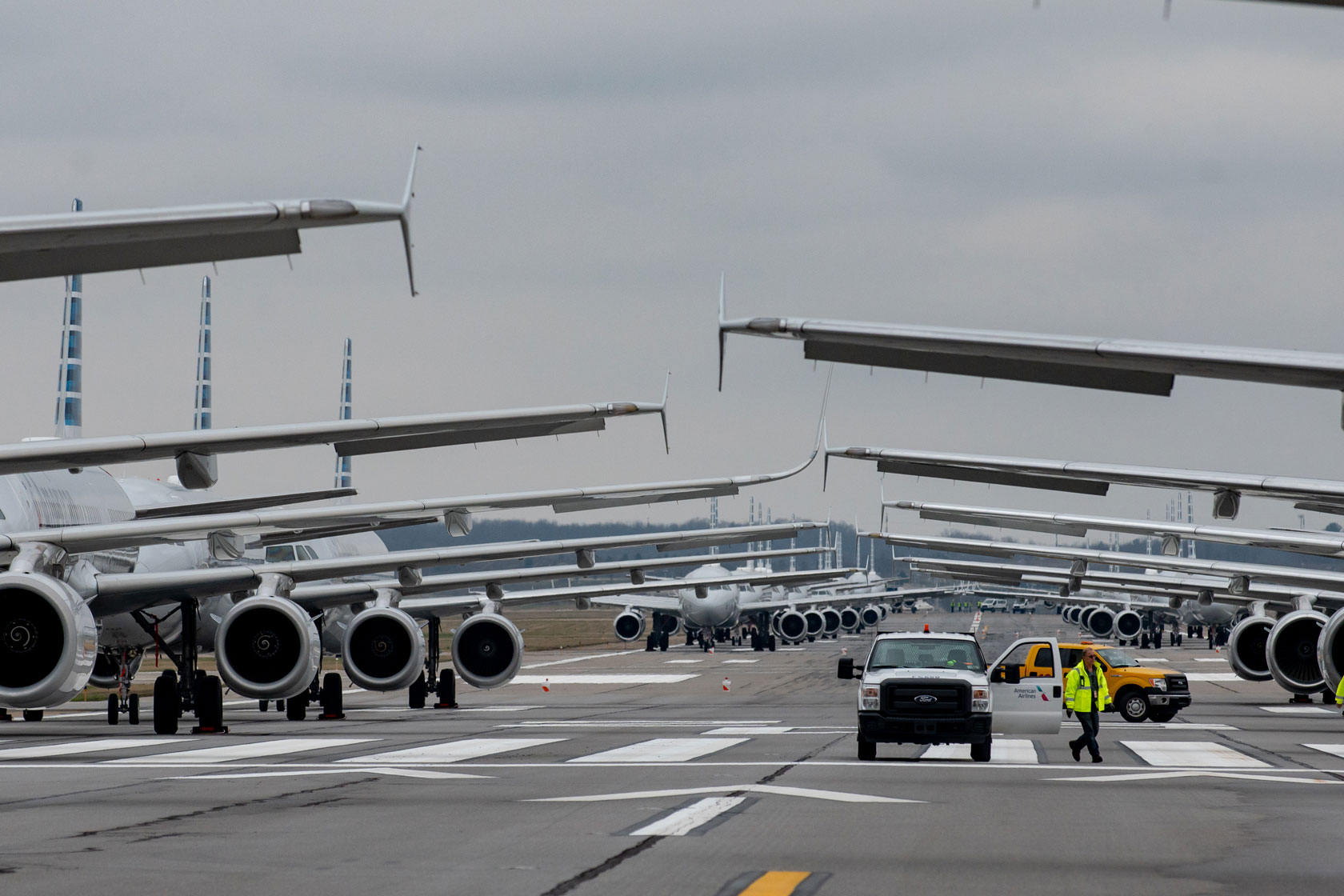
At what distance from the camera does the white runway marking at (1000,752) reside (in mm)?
21875

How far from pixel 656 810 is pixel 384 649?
16725mm

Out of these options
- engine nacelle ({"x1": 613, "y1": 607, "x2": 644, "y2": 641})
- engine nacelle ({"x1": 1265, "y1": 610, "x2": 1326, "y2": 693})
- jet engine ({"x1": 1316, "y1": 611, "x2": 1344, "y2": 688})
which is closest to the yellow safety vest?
jet engine ({"x1": 1316, "y1": 611, "x2": 1344, "y2": 688})

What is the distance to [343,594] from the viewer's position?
3084cm

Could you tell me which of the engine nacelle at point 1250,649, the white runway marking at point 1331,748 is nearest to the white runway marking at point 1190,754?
the white runway marking at point 1331,748

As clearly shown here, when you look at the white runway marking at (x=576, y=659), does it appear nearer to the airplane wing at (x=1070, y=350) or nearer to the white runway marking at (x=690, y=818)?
the white runway marking at (x=690, y=818)

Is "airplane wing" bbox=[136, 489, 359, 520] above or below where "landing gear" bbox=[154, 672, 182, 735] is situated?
above

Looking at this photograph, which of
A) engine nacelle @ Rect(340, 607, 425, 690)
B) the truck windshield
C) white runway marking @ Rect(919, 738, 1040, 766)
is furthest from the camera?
engine nacelle @ Rect(340, 607, 425, 690)

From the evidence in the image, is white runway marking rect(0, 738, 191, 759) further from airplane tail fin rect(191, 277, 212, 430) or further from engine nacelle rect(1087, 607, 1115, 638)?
engine nacelle rect(1087, 607, 1115, 638)

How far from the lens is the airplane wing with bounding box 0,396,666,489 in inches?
574

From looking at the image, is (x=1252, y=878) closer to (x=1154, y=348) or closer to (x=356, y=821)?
(x=1154, y=348)

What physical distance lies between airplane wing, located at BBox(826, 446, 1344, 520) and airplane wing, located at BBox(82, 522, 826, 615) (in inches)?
360

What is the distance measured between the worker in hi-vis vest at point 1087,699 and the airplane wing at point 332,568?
5.83m

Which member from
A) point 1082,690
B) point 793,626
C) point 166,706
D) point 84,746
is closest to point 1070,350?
point 1082,690

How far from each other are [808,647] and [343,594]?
215 feet
